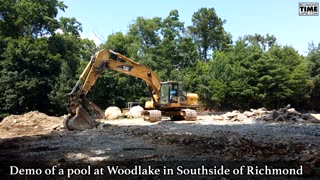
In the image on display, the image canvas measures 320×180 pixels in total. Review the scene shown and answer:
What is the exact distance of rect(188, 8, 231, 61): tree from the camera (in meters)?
64.0

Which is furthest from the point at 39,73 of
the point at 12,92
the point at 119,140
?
the point at 119,140

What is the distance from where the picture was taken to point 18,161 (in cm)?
878

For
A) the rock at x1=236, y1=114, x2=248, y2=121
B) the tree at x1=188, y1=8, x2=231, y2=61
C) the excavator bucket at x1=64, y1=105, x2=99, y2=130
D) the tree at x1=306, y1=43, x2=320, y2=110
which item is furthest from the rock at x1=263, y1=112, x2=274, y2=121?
the tree at x1=188, y1=8, x2=231, y2=61

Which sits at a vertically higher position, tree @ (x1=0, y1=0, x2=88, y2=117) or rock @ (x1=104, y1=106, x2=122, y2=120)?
tree @ (x1=0, y1=0, x2=88, y2=117)

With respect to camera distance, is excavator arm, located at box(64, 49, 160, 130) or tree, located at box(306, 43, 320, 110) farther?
tree, located at box(306, 43, 320, 110)

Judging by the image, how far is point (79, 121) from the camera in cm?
1661

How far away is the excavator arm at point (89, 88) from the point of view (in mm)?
16516

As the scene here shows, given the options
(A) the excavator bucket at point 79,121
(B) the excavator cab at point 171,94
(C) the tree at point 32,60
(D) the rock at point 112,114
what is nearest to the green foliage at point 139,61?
(C) the tree at point 32,60

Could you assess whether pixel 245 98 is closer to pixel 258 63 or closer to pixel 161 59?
pixel 258 63

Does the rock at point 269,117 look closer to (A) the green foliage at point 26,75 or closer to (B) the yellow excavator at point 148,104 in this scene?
(B) the yellow excavator at point 148,104

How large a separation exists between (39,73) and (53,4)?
1098 cm

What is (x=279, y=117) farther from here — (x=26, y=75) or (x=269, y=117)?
(x=26, y=75)

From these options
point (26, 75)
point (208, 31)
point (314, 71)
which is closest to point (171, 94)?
point (26, 75)

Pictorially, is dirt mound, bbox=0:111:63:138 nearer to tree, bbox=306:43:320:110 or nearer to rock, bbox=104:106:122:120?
rock, bbox=104:106:122:120
